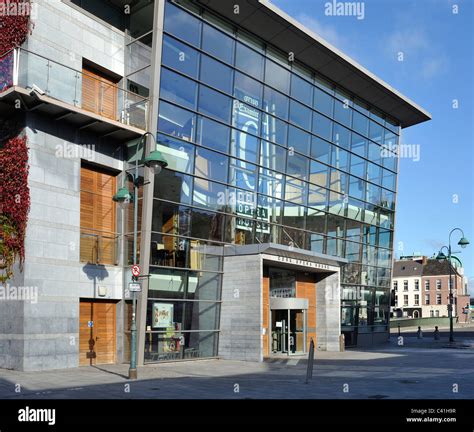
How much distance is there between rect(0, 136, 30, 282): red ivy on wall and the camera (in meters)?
18.6

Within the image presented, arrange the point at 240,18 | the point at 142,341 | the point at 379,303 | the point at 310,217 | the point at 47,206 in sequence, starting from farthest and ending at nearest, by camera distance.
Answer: the point at 379,303 < the point at 310,217 < the point at 240,18 < the point at 142,341 < the point at 47,206

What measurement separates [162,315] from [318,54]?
16558 millimetres


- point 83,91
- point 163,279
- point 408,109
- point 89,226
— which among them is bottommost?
point 163,279

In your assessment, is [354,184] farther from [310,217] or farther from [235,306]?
[235,306]

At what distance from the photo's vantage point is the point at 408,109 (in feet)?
121

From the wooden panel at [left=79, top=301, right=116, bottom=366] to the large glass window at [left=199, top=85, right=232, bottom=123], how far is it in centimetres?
914

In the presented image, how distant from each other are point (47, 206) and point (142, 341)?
6048mm

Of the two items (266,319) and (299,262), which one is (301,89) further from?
(266,319)

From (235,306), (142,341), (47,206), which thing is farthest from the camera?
(235,306)

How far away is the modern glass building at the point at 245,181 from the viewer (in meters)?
22.0

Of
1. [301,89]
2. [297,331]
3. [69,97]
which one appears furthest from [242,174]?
[69,97]

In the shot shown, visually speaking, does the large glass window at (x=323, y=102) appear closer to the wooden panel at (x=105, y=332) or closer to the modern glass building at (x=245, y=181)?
the modern glass building at (x=245, y=181)

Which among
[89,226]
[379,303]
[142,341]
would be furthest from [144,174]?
[379,303]

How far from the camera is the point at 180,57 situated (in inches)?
896
